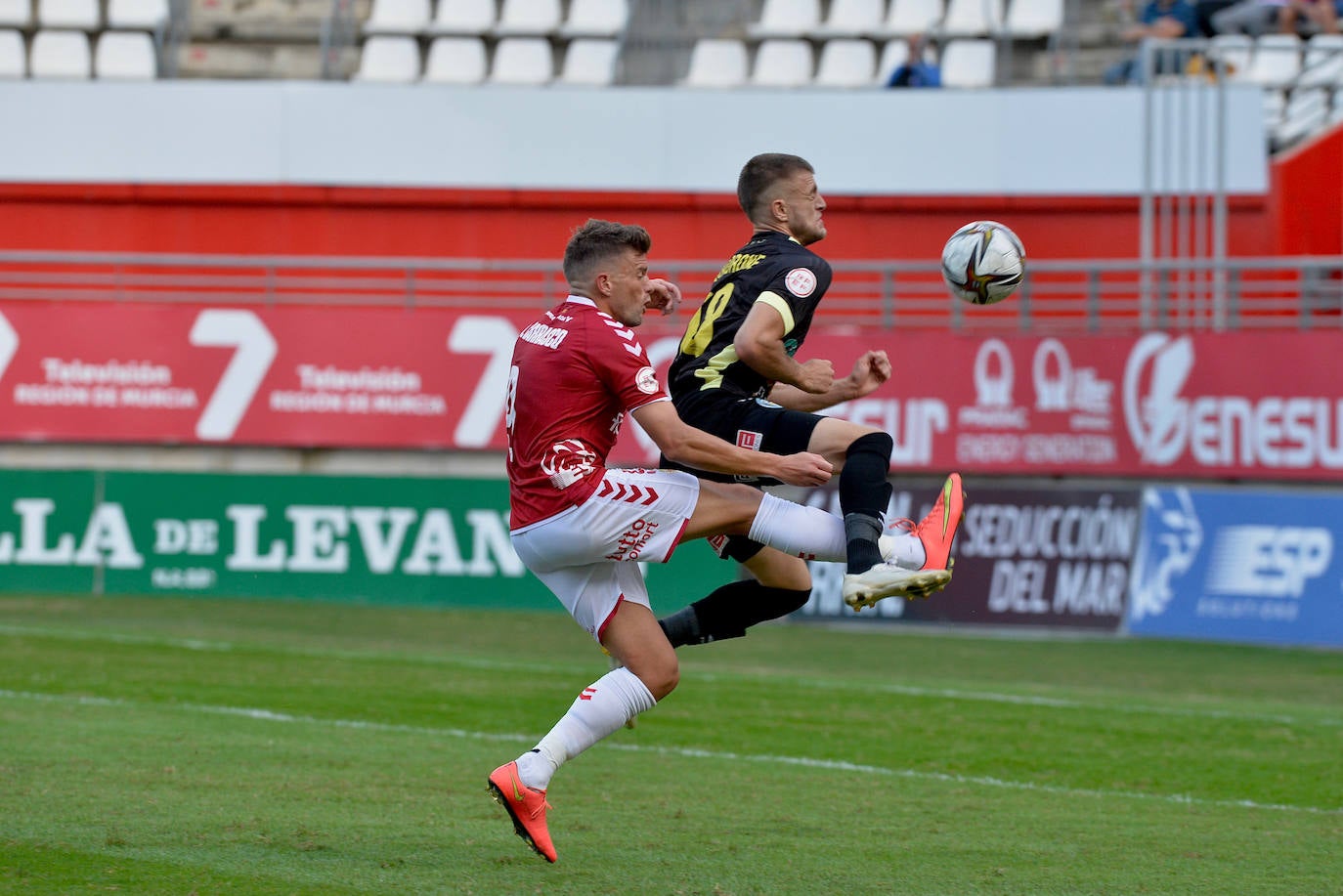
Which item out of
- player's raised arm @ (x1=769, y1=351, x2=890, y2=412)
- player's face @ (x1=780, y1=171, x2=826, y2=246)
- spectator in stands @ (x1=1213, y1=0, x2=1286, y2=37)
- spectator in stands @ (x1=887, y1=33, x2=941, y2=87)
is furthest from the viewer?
spectator in stands @ (x1=887, y1=33, x2=941, y2=87)

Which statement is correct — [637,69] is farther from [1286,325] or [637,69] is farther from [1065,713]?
[1065,713]

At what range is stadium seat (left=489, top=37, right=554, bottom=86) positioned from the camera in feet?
79.0

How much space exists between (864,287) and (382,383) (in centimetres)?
585

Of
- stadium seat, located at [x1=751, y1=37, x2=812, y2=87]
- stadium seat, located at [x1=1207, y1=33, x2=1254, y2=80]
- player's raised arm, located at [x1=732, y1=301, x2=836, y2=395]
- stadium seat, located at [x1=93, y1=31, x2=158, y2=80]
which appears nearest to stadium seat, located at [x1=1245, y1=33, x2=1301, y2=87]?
stadium seat, located at [x1=1207, y1=33, x2=1254, y2=80]

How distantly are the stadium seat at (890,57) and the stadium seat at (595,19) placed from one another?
353cm

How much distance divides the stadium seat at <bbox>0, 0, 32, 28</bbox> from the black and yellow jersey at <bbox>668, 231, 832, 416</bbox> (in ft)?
66.8

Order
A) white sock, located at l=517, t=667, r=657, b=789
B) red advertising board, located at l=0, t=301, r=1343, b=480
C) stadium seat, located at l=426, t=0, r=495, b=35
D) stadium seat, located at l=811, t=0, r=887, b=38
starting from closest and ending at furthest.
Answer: white sock, located at l=517, t=667, r=657, b=789
red advertising board, located at l=0, t=301, r=1343, b=480
stadium seat, located at l=811, t=0, r=887, b=38
stadium seat, located at l=426, t=0, r=495, b=35

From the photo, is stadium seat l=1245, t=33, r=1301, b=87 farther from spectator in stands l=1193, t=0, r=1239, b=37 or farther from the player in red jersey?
the player in red jersey

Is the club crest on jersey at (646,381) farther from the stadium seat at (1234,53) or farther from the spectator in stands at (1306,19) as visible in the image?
the spectator in stands at (1306,19)

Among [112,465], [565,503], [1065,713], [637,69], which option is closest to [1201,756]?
[1065,713]

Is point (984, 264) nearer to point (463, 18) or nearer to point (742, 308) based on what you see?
point (742, 308)

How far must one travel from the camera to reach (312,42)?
2505 centimetres

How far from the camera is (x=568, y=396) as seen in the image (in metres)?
6.38

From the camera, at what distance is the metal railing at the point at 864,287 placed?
1841 cm
